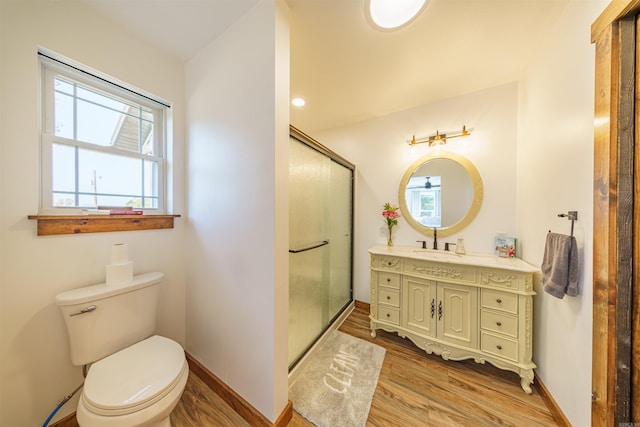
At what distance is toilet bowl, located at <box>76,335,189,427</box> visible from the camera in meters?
0.82

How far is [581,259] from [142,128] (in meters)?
2.88

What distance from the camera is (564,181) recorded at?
1.15 metres

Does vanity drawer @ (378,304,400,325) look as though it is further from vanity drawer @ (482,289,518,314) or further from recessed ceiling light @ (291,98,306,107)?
recessed ceiling light @ (291,98,306,107)

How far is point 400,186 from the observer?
2250 millimetres

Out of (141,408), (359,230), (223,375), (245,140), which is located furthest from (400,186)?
(141,408)

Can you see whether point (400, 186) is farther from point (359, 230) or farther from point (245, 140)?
point (245, 140)

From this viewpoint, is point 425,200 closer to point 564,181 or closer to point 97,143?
point 564,181

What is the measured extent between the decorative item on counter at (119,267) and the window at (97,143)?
13.3 inches

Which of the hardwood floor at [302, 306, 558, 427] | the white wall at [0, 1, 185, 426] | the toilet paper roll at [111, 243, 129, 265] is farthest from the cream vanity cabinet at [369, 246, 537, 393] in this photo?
the white wall at [0, 1, 185, 426]

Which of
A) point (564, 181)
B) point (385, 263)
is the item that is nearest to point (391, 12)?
point (564, 181)

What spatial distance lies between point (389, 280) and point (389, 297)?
0.16 m

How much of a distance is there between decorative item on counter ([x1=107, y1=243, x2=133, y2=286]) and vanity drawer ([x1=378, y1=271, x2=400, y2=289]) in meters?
1.90

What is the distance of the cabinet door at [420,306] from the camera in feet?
5.56

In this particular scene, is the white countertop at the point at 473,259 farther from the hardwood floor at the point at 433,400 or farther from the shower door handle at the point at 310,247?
the hardwood floor at the point at 433,400
